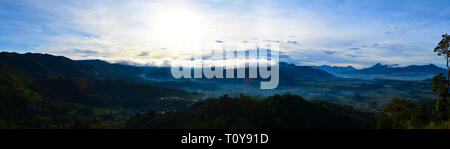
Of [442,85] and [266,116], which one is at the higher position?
[442,85]

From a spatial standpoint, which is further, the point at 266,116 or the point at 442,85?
the point at 266,116

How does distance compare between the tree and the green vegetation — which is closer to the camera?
the tree

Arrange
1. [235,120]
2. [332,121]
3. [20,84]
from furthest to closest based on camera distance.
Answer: [20,84] → [332,121] → [235,120]

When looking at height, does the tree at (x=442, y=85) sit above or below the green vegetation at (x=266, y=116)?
above

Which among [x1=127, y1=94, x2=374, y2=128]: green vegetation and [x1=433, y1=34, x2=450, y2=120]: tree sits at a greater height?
[x1=433, y1=34, x2=450, y2=120]: tree

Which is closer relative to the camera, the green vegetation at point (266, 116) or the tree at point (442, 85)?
the tree at point (442, 85)
